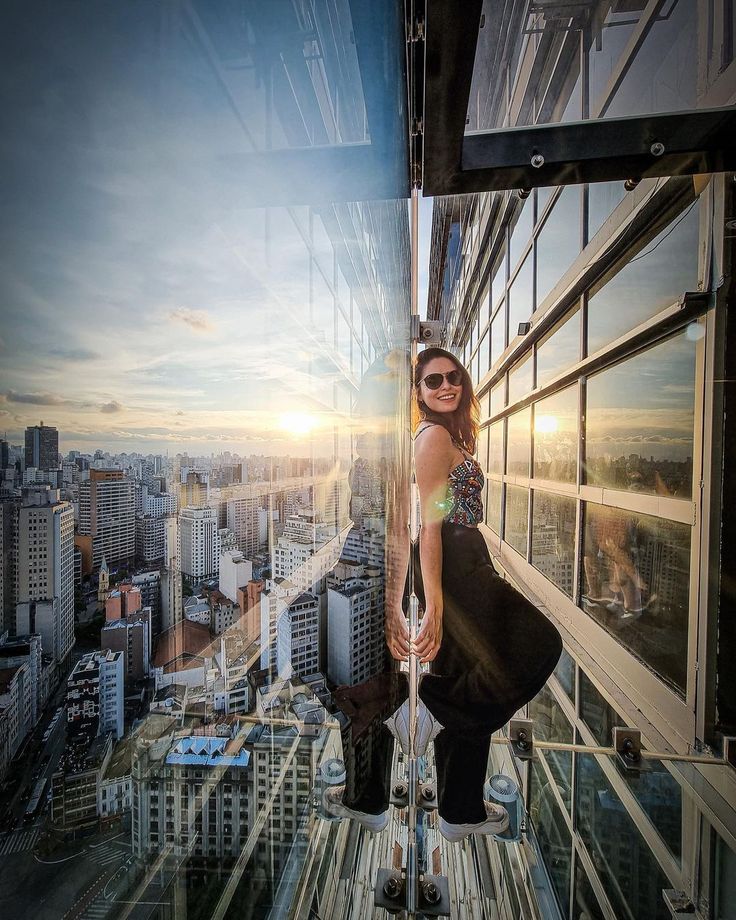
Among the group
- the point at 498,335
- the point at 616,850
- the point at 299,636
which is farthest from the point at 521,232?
the point at 616,850

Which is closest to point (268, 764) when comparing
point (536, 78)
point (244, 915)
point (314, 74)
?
point (244, 915)

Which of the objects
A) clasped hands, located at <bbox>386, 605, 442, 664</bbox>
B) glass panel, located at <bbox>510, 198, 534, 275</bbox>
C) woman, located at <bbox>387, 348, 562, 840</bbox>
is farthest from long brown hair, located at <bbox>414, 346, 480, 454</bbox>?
clasped hands, located at <bbox>386, 605, 442, 664</bbox>

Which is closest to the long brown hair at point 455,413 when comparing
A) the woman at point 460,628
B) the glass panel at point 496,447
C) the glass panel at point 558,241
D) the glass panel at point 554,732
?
the woman at point 460,628

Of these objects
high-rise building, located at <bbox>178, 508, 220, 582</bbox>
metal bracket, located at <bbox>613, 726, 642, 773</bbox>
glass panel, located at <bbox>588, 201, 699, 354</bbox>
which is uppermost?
glass panel, located at <bbox>588, 201, 699, 354</bbox>

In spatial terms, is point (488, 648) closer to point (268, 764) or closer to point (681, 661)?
point (681, 661)

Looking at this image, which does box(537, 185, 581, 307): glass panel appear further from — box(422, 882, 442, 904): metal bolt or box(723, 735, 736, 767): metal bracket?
box(422, 882, 442, 904): metal bolt

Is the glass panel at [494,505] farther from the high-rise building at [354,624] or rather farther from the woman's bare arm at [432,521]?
the high-rise building at [354,624]
